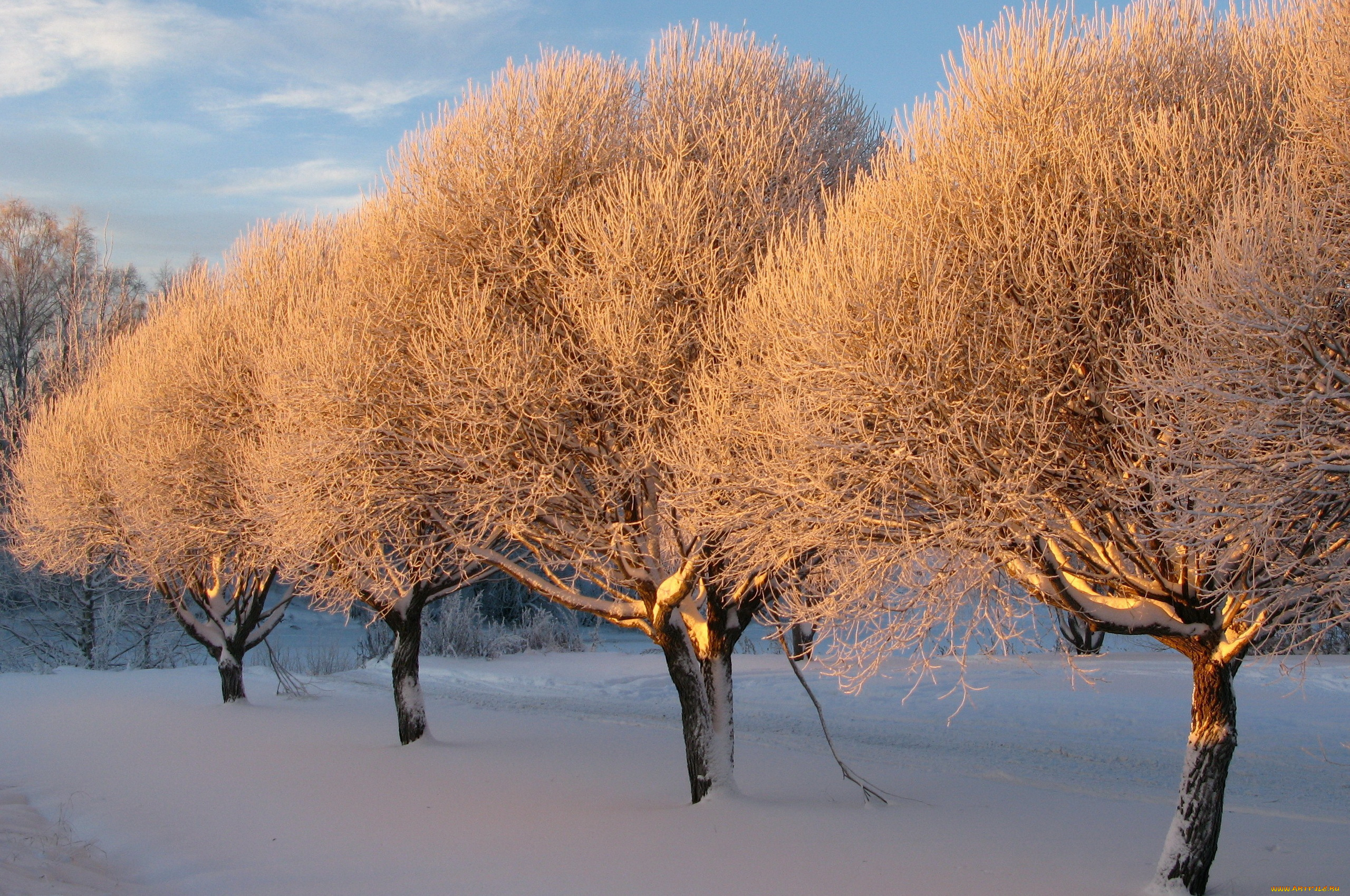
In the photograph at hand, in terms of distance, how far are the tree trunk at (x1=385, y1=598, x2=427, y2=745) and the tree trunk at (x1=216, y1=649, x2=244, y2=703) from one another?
5.94 metres

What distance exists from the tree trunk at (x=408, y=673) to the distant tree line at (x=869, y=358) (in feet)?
5.33


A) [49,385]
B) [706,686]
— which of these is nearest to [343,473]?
[706,686]

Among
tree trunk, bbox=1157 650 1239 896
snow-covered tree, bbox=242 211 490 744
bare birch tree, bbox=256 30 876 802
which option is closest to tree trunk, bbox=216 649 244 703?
snow-covered tree, bbox=242 211 490 744

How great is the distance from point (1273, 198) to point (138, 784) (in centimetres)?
1269

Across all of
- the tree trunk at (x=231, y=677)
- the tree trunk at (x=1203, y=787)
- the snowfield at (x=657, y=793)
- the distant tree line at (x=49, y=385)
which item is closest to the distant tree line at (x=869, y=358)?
the tree trunk at (x=1203, y=787)

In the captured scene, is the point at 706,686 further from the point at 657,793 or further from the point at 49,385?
the point at 49,385

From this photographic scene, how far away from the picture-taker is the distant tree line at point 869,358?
5773 millimetres

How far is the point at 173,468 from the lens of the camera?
1465 centimetres

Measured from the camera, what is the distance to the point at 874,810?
9.59m

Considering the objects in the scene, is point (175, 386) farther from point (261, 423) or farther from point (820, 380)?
point (820, 380)

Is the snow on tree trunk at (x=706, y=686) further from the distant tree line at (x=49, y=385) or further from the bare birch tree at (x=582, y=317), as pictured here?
the distant tree line at (x=49, y=385)

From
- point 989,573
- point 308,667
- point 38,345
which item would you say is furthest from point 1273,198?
point 38,345

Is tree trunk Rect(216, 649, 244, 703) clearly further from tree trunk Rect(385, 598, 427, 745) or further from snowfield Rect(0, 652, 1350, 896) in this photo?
tree trunk Rect(385, 598, 427, 745)

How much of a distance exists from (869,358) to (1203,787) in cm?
382
